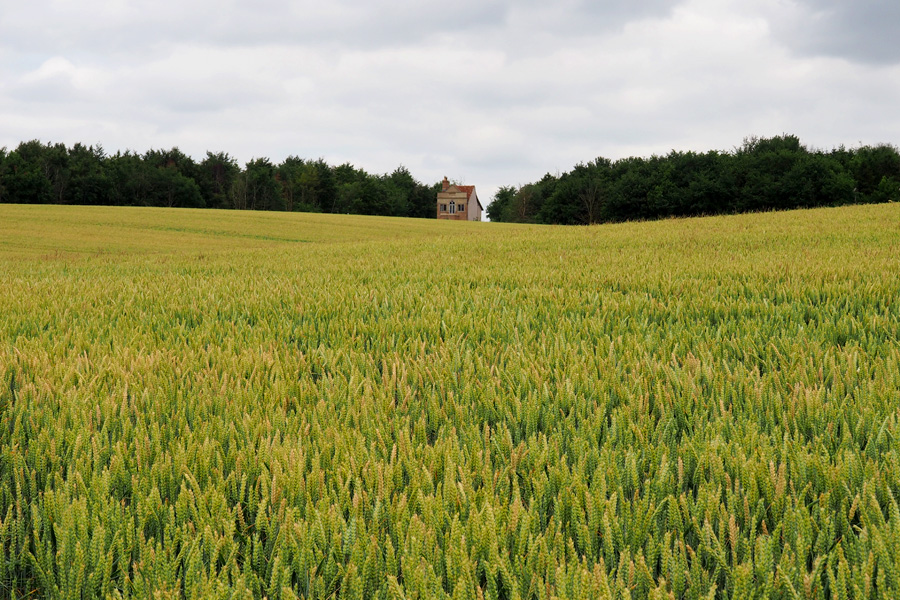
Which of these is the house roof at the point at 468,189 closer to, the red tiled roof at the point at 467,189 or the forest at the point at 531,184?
the red tiled roof at the point at 467,189

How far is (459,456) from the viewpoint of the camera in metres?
1.80

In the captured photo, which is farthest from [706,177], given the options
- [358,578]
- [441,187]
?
[358,578]

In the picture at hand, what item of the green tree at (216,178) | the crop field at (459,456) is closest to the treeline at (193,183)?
the green tree at (216,178)

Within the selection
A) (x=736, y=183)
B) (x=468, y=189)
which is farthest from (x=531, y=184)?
(x=736, y=183)

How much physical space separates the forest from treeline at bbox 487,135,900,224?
95 millimetres

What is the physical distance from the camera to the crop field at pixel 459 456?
134 cm

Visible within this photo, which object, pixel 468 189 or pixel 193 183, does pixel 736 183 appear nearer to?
pixel 468 189

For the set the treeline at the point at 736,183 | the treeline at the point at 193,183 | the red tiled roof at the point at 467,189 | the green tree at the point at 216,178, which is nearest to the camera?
the treeline at the point at 736,183

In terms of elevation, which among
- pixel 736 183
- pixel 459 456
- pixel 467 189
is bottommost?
pixel 459 456

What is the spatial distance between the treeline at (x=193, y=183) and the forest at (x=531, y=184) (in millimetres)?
135

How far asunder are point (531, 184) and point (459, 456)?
96461 mm

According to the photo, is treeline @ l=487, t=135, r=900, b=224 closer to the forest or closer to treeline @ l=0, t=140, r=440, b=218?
the forest

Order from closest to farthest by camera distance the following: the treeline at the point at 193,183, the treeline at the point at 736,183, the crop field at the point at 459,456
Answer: the crop field at the point at 459,456, the treeline at the point at 736,183, the treeline at the point at 193,183

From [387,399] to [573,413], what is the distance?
0.72m
